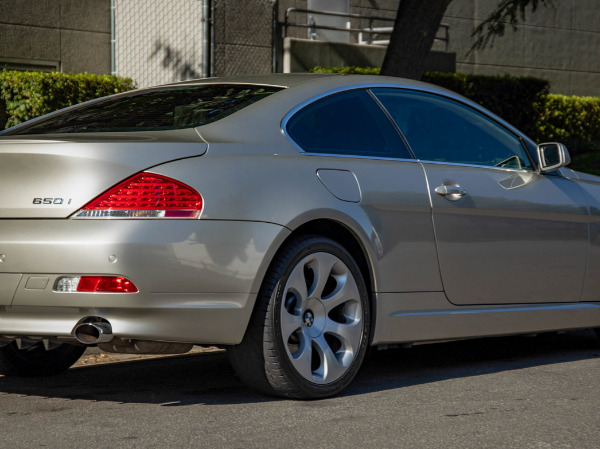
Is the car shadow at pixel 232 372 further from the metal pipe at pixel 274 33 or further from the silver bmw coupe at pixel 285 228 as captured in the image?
the metal pipe at pixel 274 33

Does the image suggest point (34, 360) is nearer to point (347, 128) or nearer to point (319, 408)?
point (319, 408)

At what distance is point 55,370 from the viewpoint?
568 cm

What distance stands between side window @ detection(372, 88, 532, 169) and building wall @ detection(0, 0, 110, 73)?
11.8 meters

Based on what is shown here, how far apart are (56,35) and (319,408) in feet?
43.7

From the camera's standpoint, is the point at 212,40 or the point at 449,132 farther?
the point at 212,40

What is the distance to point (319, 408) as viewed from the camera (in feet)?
15.5

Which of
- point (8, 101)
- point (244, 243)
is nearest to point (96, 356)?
point (244, 243)

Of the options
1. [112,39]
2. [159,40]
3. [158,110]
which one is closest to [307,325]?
[158,110]

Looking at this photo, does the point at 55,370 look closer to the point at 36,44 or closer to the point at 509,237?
the point at 509,237

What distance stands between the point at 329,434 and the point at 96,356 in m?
2.57

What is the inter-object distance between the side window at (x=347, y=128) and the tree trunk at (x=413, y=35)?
609 centimetres

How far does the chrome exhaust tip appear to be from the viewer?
4.36m

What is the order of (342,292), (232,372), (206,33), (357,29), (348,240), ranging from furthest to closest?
(357,29) < (206,33) < (232,372) < (348,240) < (342,292)

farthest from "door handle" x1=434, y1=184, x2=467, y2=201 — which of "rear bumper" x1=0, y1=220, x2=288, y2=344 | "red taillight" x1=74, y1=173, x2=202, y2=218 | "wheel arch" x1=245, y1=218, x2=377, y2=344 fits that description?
"red taillight" x1=74, y1=173, x2=202, y2=218
